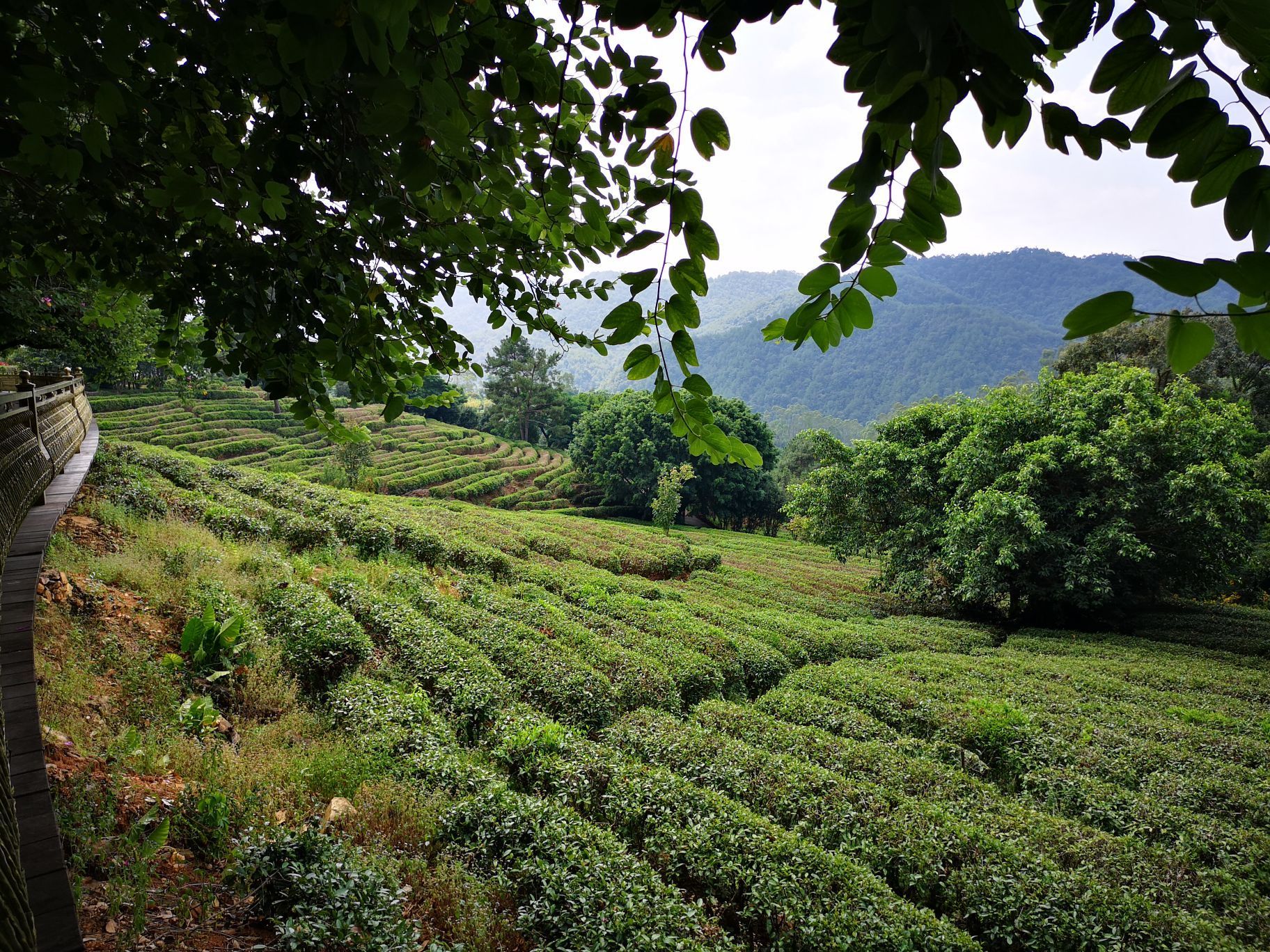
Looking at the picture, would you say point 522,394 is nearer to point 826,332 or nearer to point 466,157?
point 466,157

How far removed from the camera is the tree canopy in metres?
0.92

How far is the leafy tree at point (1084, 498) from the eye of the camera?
13.7m

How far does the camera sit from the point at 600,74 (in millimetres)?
1694

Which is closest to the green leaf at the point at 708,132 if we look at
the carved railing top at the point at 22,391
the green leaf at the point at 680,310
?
the green leaf at the point at 680,310

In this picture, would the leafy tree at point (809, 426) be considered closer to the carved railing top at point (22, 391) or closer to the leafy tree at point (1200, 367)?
the leafy tree at point (1200, 367)

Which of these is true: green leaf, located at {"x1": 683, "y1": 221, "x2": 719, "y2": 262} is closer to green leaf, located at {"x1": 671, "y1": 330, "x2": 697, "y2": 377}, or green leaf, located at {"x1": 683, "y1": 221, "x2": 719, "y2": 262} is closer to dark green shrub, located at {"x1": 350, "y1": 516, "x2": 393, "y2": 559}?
green leaf, located at {"x1": 671, "y1": 330, "x2": 697, "y2": 377}

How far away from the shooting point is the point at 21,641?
11.4 feet

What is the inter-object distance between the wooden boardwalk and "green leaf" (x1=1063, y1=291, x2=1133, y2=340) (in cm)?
335

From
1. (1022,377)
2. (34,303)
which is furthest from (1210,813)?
(1022,377)

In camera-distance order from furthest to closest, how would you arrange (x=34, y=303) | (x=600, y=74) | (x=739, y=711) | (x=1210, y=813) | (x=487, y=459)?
(x=487, y=459)
(x=739, y=711)
(x=34, y=303)
(x=1210, y=813)
(x=600, y=74)

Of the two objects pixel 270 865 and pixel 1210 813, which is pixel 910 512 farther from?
pixel 270 865

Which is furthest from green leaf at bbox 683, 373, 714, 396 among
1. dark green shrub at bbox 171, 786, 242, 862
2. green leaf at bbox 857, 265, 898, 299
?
dark green shrub at bbox 171, 786, 242, 862

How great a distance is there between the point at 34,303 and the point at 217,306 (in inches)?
293

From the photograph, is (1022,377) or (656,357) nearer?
(656,357)
